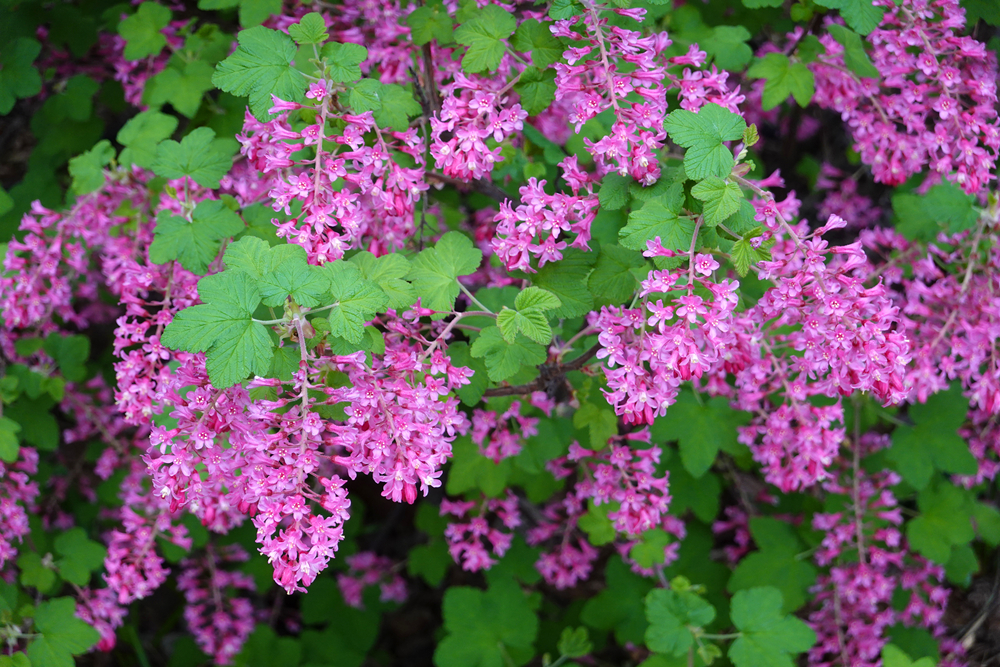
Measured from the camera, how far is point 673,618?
10.2 feet

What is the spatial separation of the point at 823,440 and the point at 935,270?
99cm

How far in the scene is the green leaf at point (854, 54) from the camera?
3012mm

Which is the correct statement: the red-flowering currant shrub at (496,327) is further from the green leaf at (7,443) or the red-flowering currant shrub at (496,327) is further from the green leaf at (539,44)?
the green leaf at (7,443)

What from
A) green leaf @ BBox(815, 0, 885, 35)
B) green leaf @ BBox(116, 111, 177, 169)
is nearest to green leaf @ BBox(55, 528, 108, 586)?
green leaf @ BBox(116, 111, 177, 169)

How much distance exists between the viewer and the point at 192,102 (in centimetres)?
323

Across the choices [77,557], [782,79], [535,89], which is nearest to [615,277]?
[535,89]

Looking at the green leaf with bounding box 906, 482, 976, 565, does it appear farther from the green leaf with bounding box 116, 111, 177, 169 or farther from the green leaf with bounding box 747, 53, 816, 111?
the green leaf with bounding box 116, 111, 177, 169

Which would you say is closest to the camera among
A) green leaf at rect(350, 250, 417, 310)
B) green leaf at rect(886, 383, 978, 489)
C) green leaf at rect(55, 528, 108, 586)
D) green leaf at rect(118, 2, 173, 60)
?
green leaf at rect(350, 250, 417, 310)

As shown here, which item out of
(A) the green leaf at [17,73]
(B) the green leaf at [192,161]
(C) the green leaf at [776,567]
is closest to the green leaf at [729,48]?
(B) the green leaf at [192,161]

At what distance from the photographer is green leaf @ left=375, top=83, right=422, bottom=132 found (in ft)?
7.73

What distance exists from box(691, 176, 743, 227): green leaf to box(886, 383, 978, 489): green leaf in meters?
2.24

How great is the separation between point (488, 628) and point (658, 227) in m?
2.43

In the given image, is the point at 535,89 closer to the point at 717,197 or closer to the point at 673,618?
the point at 717,197

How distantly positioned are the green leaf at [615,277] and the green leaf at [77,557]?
2.48m
